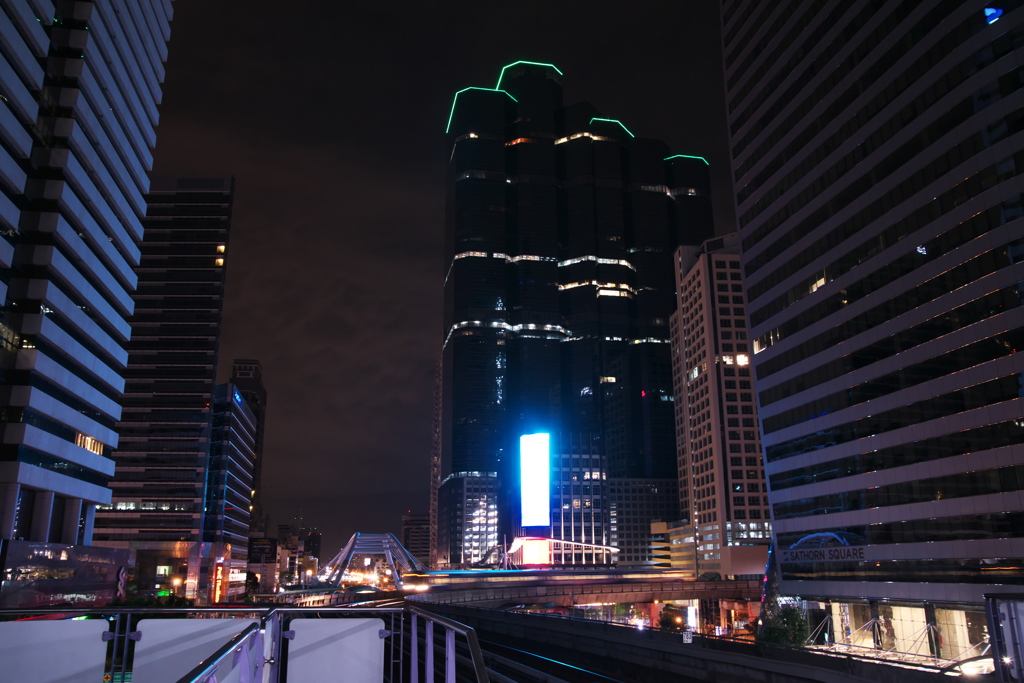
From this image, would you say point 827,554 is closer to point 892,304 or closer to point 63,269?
point 892,304

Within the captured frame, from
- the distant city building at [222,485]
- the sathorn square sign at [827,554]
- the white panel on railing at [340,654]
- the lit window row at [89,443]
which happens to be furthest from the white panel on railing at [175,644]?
the distant city building at [222,485]

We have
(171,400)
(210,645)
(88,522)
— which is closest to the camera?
(210,645)

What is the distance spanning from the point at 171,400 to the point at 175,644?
168m

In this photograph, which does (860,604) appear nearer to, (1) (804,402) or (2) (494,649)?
(1) (804,402)

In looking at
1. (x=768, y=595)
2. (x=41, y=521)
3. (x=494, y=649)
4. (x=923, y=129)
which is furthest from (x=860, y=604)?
(x=41, y=521)

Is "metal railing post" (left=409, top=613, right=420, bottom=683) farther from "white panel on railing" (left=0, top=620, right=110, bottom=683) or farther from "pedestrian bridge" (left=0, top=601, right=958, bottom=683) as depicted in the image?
"white panel on railing" (left=0, top=620, right=110, bottom=683)

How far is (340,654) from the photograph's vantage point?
836 cm

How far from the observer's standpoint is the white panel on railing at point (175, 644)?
26.3ft

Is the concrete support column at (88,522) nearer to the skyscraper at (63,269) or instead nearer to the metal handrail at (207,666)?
the skyscraper at (63,269)

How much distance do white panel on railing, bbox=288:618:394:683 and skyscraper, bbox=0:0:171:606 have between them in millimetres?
70414

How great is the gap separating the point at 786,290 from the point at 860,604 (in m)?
34.0

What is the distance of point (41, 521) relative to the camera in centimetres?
7769

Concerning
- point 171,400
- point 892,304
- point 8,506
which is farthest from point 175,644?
point 171,400

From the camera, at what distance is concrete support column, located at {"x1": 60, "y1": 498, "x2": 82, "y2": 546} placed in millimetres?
84438
